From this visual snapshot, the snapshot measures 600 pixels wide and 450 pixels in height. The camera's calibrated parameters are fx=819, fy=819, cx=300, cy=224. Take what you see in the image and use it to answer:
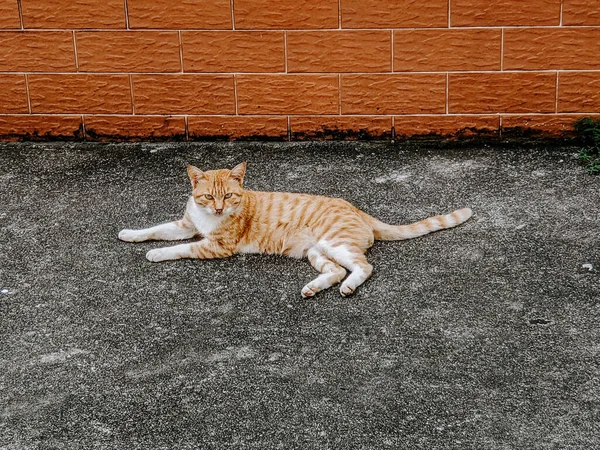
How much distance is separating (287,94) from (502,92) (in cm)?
155

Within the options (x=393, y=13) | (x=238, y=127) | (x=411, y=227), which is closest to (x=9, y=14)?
(x=238, y=127)

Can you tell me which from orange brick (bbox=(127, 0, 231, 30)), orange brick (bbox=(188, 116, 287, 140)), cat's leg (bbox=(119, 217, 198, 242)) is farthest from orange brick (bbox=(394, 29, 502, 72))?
cat's leg (bbox=(119, 217, 198, 242))

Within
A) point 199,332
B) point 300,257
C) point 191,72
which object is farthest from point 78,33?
point 199,332

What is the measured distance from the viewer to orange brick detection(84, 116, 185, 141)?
20.3 ft

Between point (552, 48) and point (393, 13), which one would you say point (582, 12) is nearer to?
point (552, 48)

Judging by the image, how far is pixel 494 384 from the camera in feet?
10.8

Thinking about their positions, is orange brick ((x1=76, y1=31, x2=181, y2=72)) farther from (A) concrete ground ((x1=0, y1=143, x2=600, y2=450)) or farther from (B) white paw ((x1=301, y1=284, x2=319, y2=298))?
(B) white paw ((x1=301, y1=284, x2=319, y2=298))

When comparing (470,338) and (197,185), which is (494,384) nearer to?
(470,338)

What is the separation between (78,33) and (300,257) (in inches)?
108

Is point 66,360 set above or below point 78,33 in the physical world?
below

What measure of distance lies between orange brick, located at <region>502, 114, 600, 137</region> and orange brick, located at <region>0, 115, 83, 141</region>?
3.23 m

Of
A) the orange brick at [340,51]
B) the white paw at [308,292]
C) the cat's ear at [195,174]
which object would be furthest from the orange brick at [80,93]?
the white paw at [308,292]

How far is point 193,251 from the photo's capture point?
4496 mm

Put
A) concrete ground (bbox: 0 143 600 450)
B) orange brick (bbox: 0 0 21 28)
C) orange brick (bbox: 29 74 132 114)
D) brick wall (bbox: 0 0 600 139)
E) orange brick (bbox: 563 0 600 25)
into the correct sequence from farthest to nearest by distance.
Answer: orange brick (bbox: 29 74 132 114) < orange brick (bbox: 0 0 21 28) < brick wall (bbox: 0 0 600 139) < orange brick (bbox: 563 0 600 25) < concrete ground (bbox: 0 143 600 450)
